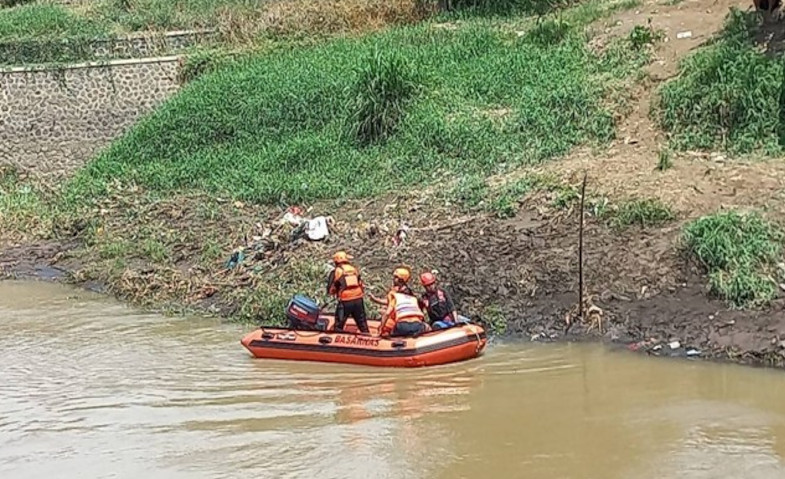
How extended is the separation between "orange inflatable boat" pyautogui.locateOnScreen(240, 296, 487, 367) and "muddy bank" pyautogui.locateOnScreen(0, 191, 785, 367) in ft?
3.93

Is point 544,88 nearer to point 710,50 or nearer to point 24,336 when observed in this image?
point 710,50

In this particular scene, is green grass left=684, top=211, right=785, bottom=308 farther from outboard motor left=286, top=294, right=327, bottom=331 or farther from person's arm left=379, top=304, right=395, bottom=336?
outboard motor left=286, top=294, right=327, bottom=331

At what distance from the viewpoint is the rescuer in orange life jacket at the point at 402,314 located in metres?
11.7

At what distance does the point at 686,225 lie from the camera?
1308 centimetres

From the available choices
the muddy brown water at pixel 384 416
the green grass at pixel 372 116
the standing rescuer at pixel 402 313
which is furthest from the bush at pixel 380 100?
the standing rescuer at pixel 402 313

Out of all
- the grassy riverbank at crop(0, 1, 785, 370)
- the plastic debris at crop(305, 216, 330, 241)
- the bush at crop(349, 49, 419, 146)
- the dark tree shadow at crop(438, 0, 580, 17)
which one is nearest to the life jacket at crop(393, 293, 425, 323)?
the grassy riverbank at crop(0, 1, 785, 370)

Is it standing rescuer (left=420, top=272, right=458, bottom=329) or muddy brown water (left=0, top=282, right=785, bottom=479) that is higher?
standing rescuer (left=420, top=272, right=458, bottom=329)

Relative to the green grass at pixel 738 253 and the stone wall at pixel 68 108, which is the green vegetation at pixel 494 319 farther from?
the stone wall at pixel 68 108

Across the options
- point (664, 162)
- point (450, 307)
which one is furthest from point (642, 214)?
point (450, 307)

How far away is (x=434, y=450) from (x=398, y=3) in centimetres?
1874

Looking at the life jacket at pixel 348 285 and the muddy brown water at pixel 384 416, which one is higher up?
the life jacket at pixel 348 285

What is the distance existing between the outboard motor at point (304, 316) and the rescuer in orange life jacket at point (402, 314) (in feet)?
2.68

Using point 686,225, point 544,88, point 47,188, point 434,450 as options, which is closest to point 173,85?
point 47,188

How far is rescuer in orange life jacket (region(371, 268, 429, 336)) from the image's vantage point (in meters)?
11.7
